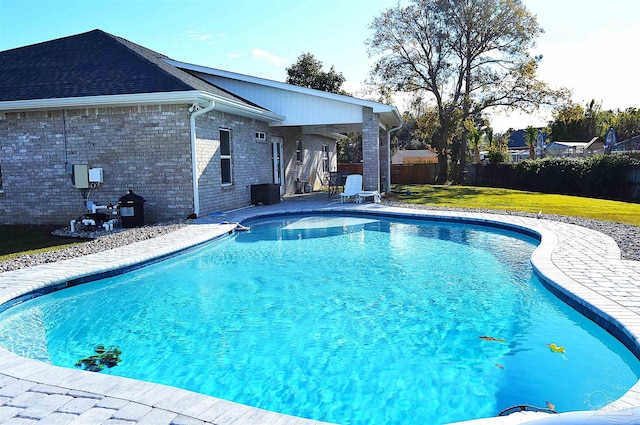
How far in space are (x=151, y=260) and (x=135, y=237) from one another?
6.21 feet

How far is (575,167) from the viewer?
20047 millimetres

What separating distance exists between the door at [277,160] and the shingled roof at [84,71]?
4.72 metres

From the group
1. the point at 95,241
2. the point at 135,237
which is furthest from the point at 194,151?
the point at 95,241

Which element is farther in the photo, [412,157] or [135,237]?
[412,157]

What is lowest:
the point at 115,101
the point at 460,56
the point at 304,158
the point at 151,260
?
the point at 151,260

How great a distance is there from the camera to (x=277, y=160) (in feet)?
57.8

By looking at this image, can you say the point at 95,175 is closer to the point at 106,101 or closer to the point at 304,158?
the point at 106,101

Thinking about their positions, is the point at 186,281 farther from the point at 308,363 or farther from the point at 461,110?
the point at 461,110

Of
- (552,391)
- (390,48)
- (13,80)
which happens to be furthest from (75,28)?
(552,391)

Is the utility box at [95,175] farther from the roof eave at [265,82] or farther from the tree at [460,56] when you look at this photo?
the tree at [460,56]

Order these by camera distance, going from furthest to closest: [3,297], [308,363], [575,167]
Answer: [575,167] < [3,297] < [308,363]

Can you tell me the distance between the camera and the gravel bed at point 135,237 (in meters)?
6.99

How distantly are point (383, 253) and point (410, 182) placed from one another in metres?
21.6

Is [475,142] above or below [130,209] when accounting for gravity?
above
